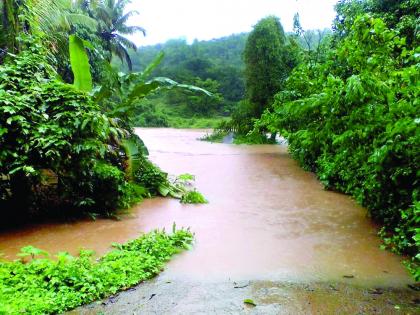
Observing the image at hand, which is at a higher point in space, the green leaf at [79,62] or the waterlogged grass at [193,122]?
the green leaf at [79,62]

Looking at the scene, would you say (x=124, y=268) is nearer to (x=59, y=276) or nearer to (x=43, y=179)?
Result: (x=59, y=276)

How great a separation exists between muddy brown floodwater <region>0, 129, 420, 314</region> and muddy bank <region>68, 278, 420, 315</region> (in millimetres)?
144

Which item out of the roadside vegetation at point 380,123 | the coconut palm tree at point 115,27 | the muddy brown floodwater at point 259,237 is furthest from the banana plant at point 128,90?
the coconut palm tree at point 115,27

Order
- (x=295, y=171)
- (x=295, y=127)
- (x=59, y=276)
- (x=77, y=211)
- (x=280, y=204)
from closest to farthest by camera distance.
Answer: (x=59, y=276) → (x=77, y=211) → (x=280, y=204) → (x=295, y=171) → (x=295, y=127)

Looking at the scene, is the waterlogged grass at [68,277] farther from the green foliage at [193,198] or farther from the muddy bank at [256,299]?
the green foliage at [193,198]

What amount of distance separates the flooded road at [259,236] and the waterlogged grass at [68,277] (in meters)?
0.32

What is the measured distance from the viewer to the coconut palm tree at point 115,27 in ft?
95.0

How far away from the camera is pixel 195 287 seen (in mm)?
3912

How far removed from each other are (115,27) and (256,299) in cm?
3056

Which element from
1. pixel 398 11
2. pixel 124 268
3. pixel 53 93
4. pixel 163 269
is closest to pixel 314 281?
pixel 163 269

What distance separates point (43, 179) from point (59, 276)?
2.25 m

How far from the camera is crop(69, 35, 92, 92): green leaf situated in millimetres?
6801

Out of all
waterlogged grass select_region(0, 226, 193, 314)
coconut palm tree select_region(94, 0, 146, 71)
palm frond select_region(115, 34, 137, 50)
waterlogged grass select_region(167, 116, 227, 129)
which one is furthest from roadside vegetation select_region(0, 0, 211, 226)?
waterlogged grass select_region(167, 116, 227, 129)

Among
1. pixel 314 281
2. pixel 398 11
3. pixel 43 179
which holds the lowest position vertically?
pixel 314 281
